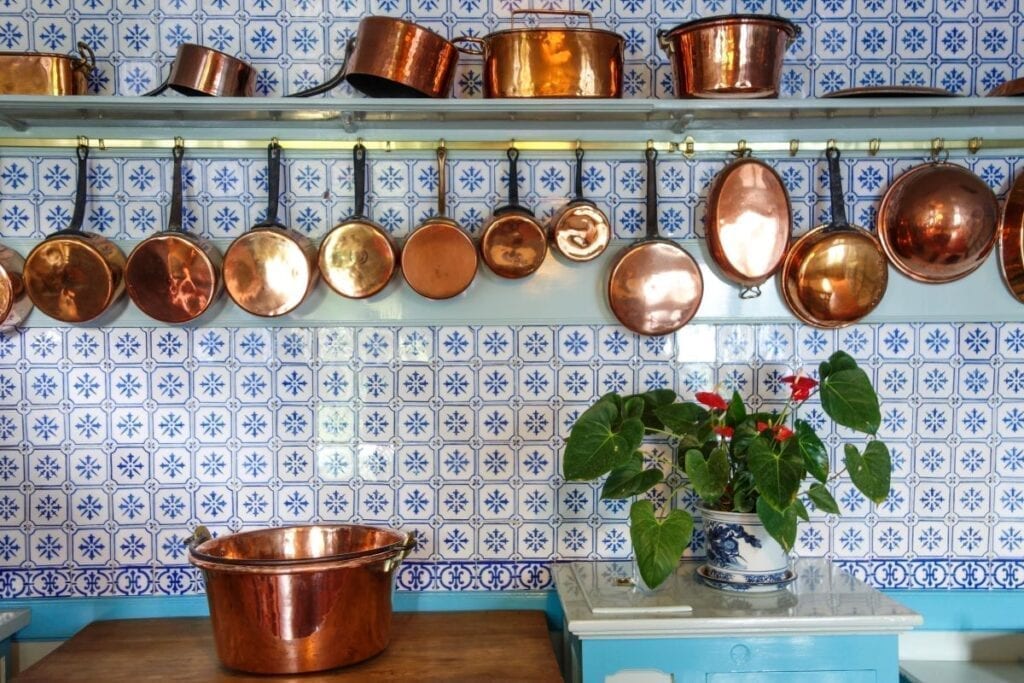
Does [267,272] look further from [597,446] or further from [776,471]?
[776,471]

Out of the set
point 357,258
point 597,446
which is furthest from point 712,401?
point 357,258

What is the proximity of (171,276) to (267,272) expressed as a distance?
19 cm

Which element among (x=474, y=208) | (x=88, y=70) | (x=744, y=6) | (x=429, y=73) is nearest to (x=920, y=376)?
(x=744, y=6)

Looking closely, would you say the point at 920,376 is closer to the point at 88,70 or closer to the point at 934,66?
the point at 934,66

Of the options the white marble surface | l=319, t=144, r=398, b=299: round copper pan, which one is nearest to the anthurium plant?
the white marble surface

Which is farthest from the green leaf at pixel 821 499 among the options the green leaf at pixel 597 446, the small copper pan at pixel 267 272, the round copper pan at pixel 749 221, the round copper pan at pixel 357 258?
the small copper pan at pixel 267 272

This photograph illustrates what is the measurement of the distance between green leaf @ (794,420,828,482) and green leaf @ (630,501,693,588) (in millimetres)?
233

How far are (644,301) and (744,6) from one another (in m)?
0.67

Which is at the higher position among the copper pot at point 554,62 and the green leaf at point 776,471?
the copper pot at point 554,62

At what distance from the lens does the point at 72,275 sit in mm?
1850

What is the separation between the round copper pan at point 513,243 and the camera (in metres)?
1.89

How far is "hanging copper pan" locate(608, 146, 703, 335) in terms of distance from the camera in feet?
6.28

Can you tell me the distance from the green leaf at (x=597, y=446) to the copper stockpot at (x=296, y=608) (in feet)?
1.13

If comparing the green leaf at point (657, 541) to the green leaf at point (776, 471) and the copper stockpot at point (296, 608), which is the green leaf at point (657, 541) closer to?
the green leaf at point (776, 471)
